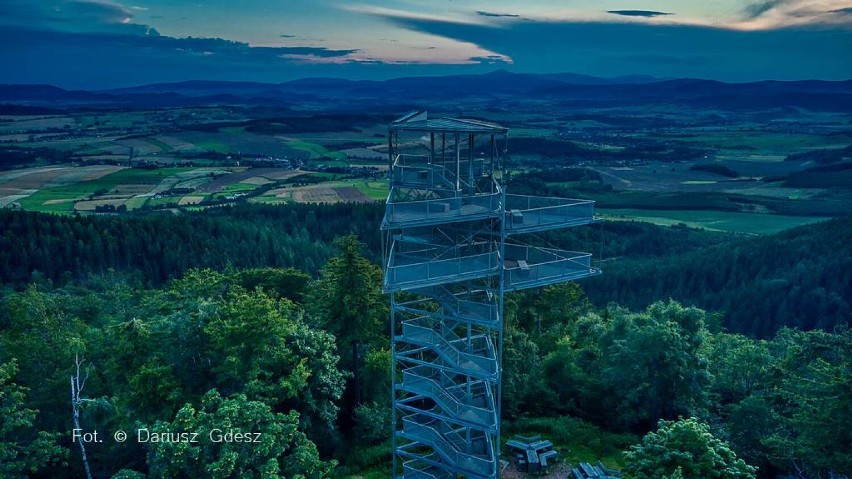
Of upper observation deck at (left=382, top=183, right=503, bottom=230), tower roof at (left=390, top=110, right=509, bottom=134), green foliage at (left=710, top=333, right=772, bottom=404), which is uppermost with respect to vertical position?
tower roof at (left=390, top=110, right=509, bottom=134)

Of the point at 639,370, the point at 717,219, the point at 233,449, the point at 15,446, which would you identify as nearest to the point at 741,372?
the point at 639,370

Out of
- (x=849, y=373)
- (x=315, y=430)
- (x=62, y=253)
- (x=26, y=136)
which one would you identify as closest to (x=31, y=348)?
(x=315, y=430)

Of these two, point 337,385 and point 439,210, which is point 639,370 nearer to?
point 337,385

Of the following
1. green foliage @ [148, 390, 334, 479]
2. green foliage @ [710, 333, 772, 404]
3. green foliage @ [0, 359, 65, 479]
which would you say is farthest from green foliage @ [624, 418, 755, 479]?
green foliage @ [0, 359, 65, 479]

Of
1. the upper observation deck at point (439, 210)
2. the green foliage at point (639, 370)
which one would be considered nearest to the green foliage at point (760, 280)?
the green foliage at point (639, 370)

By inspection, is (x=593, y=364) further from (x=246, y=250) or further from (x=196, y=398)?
(x=246, y=250)

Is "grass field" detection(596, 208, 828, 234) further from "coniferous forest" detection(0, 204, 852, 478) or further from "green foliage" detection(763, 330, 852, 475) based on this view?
"green foliage" detection(763, 330, 852, 475)
